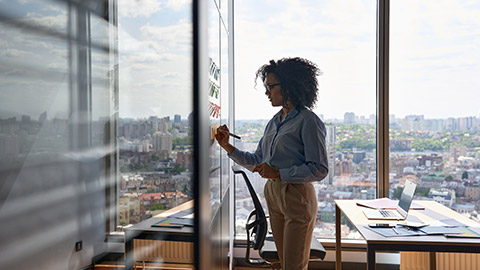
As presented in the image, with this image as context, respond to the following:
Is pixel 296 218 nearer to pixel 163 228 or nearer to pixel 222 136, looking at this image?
pixel 222 136

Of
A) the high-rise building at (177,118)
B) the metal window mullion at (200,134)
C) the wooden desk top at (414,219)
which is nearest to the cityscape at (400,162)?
the wooden desk top at (414,219)

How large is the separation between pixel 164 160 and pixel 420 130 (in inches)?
119

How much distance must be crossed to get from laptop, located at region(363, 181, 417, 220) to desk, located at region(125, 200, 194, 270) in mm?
1599

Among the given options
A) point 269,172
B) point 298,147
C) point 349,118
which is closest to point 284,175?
point 269,172

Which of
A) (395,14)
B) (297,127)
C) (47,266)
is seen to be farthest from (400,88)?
(47,266)

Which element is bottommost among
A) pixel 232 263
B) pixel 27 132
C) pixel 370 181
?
pixel 232 263

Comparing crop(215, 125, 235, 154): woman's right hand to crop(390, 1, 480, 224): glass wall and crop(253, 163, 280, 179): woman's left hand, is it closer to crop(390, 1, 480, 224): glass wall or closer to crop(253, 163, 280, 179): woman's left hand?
crop(253, 163, 280, 179): woman's left hand

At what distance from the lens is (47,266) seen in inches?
16.0

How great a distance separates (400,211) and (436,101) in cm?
135

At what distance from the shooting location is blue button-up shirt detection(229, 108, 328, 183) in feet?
6.54

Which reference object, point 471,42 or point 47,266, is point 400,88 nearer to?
point 471,42

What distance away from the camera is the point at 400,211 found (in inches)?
94.7

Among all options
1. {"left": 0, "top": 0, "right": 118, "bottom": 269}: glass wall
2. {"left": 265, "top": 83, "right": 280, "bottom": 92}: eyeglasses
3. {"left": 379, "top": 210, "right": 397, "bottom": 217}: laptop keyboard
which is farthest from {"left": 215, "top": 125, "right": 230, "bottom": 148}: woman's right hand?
{"left": 0, "top": 0, "right": 118, "bottom": 269}: glass wall

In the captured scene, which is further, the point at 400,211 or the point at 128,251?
the point at 400,211
